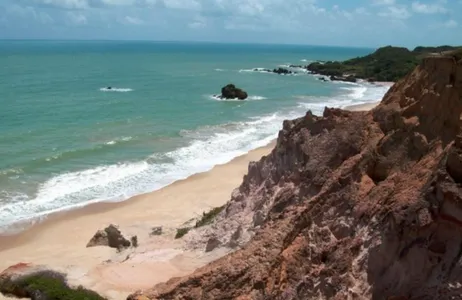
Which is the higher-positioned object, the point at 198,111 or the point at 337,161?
the point at 337,161

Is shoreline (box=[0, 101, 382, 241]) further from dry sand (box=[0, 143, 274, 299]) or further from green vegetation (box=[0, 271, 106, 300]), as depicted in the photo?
green vegetation (box=[0, 271, 106, 300])

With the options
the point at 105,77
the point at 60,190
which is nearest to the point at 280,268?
the point at 60,190

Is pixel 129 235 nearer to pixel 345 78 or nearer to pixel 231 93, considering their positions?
pixel 231 93

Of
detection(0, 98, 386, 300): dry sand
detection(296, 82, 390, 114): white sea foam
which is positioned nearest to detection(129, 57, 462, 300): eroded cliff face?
detection(0, 98, 386, 300): dry sand

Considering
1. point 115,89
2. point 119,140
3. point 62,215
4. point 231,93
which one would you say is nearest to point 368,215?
point 62,215

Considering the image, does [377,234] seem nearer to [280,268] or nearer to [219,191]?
[280,268]

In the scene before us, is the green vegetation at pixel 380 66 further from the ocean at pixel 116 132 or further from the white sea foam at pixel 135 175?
the white sea foam at pixel 135 175

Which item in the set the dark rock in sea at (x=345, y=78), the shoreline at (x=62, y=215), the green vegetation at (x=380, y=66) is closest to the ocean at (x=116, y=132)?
the shoreline at (x=62, y=215)
